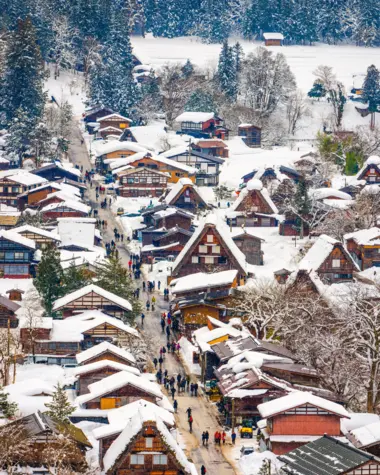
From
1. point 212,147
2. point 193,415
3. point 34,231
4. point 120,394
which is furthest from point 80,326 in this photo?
point 212,147

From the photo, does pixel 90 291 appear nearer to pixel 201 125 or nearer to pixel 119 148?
pixel 119 148

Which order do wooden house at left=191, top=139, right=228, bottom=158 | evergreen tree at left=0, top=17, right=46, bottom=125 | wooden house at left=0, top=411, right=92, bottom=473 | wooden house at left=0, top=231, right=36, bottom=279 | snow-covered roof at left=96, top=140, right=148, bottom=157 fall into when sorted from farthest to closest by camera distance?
wooden house at left=191, top=139, right=228, bottom=158 → evergreen tree at left=0, top=17, right=46, bottom=125 → snow-covered roof at left=96, top=140, right=148, bottom=157 → wooden house at left=0, top=231, right=36, bottom=279 → wooden house at left=0, top=411, right=92, bottom=473

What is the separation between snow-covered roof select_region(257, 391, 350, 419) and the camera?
4656cm

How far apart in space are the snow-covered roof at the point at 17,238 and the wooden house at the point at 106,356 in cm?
1550

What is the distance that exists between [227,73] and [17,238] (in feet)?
160

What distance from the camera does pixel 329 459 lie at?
139 ft

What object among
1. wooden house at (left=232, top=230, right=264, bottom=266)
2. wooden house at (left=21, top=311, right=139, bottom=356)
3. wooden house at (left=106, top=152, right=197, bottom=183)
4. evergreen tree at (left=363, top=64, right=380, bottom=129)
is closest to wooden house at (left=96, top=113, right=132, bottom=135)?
wooden house at (left=106, top=152, right=197, bottom=183)

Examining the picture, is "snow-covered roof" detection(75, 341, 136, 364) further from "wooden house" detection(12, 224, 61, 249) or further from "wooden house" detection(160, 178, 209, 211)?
"wooden house" detection(160, 178, 209, 211)

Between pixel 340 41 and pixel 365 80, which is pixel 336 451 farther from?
pixel 340 41

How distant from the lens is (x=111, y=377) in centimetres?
5031

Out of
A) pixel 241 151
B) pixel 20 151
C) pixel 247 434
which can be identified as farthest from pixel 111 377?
pixel 241 151

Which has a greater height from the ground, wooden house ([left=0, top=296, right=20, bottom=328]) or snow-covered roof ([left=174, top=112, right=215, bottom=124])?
snow-covered roof ([left=174, top=112, right=215, bottom=124])

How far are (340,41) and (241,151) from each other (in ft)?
136

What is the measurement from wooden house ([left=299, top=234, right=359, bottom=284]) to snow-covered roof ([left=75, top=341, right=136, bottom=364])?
16.9 metres
